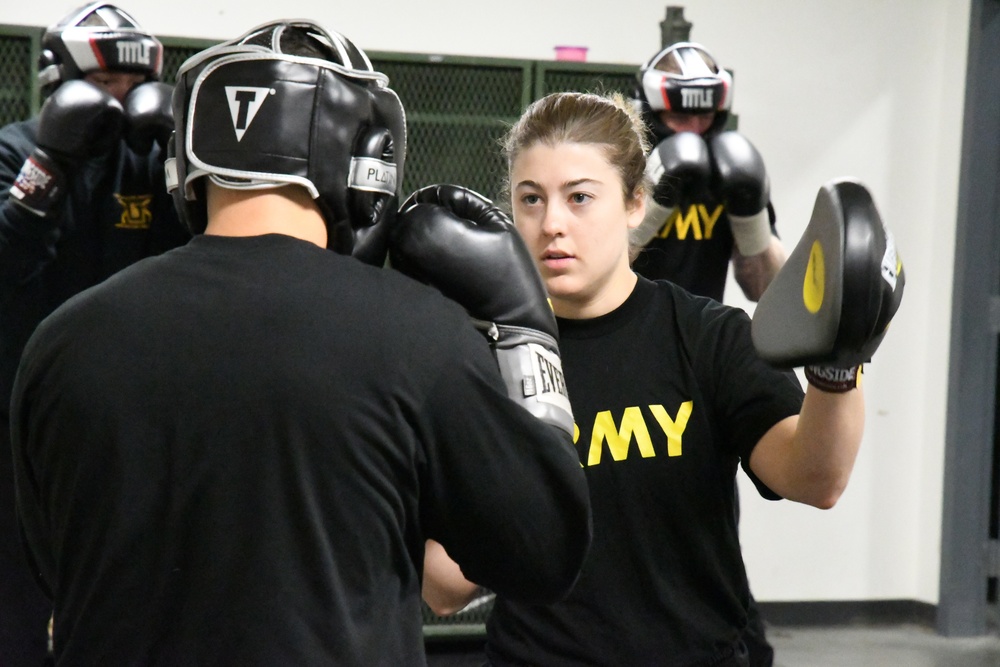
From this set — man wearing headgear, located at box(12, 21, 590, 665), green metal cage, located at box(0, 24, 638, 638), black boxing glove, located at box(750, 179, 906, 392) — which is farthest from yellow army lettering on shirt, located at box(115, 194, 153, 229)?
black boxing glove, located at box(750, 179, 906, 392)

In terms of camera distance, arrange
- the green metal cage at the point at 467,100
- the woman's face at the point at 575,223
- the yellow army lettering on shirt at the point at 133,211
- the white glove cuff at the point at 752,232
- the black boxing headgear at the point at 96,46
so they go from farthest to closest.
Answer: the green metal cage at the point at 467,100 → the white glove cuff at the point at 752,232 → the yellow army lettering on shirt at the point at 133,211 → the black boxing headgear at the point at 96,46 → the woman's face at the point at 575,223

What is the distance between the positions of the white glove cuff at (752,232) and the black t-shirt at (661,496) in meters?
1.51

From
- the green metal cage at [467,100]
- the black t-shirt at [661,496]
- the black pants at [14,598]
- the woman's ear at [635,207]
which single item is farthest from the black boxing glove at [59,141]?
the black t-shirt at [661,496]

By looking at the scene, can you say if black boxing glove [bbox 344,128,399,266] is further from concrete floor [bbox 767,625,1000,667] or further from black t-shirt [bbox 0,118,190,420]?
concrete floor [bbox 767,625,1000,667]

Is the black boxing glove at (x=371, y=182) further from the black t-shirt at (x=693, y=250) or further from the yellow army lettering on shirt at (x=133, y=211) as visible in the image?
the black t-shirt at (x=693, y=250)

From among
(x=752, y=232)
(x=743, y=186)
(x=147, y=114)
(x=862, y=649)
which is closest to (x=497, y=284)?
(x=147, y=114)

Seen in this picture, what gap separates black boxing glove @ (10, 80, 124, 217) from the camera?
2.67 m

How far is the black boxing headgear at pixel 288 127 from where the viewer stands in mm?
1068

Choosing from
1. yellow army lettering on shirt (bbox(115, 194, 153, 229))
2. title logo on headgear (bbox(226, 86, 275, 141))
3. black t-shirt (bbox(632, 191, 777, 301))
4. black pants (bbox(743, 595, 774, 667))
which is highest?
title logo on headgear (bbox(226, 86, 275, 141))

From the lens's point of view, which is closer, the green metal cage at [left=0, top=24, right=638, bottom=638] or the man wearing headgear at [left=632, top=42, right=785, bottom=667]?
the man wearing headgear at [left=632, top=42, right=785, bottom=667]

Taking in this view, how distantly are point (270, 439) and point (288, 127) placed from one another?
293mm

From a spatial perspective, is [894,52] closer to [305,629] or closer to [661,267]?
[661,267]

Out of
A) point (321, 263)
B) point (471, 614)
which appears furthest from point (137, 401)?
point (471, 614)

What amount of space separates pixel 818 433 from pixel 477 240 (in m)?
0.49
